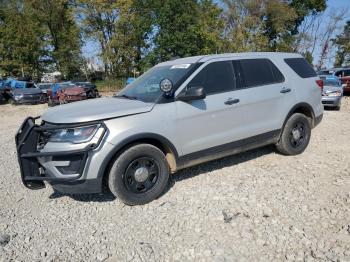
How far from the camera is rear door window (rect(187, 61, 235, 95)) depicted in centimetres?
454

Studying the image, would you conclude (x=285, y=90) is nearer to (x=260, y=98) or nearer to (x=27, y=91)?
(x=260, y=98)

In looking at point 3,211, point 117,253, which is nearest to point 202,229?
point 117,253

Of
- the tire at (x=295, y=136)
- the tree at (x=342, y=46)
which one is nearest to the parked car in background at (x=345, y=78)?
the tire at (x=295, y=136)

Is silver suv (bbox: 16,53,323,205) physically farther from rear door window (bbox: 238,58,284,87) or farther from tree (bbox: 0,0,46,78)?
tree (bbox: 0,0,46,78)

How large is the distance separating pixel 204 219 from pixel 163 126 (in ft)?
4.06

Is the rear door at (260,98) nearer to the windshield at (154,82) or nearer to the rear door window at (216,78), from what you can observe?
the rear door window at (216,78)

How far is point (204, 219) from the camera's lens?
12.3ft

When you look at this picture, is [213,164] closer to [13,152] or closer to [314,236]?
[314,236]

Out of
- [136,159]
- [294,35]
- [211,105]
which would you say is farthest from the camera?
[294,35]

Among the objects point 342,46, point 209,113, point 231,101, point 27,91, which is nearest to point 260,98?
point 231,101

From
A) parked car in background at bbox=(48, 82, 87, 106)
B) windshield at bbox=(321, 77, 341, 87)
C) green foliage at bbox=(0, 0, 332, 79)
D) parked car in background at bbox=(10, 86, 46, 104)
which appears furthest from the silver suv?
green foliage at bbox=(0, 0, 332, 79)

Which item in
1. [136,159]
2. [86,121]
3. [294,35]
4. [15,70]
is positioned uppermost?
[294,35]

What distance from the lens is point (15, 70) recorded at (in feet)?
119

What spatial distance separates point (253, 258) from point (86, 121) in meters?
2.25
